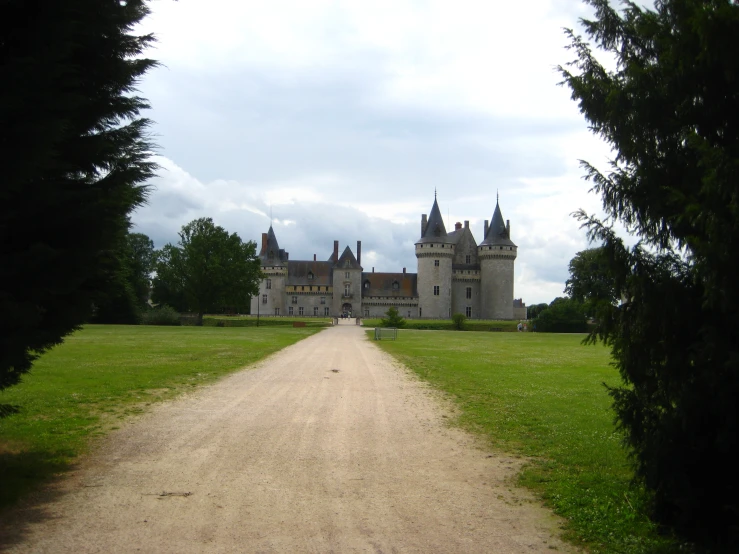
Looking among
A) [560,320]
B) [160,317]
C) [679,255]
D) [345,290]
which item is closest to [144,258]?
[160,317]

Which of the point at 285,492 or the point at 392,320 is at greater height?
the point at 392,320

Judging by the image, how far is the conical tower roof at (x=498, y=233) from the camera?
90188mm

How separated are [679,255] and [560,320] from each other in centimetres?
6010

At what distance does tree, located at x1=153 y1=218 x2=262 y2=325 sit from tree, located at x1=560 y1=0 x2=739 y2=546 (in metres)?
54.8

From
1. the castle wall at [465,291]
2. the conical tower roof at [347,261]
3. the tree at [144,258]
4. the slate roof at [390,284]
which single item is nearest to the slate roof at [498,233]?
the castle wall at [465,291]

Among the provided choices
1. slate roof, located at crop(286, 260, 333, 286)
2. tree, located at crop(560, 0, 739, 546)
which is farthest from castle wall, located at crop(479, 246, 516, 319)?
tree, located at crop(560, 0, 739, 546)

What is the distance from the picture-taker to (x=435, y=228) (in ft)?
300

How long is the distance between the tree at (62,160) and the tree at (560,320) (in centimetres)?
5923

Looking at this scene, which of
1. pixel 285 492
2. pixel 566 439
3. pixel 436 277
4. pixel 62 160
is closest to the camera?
pixel 285 492

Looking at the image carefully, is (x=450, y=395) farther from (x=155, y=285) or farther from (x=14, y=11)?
(x=155, y=285)

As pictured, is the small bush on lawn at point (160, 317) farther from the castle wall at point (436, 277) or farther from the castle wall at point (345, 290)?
the castle wall at point (436, 277)

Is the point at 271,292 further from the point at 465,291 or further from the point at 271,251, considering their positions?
the point at 465,291

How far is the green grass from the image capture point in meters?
5.08

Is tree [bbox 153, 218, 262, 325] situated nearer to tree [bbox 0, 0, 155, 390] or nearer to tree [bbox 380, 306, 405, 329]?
tree [bbox 380, 306, 405, 329]
